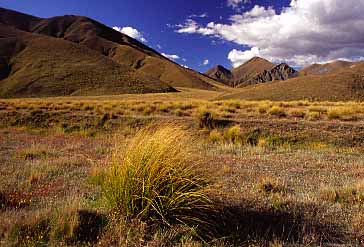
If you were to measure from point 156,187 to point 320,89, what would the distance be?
5690 cm

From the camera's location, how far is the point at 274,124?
16219 mm

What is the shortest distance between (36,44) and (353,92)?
9637 cm

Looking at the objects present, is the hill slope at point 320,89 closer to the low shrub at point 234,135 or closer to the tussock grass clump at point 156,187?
the low shrub at point 234,135

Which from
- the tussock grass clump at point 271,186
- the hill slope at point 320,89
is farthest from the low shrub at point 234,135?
the hill slope at point 320,89

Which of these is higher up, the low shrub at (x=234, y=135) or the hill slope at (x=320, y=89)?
the hill slope at (x=320, y=89)

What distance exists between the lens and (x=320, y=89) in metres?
57.0

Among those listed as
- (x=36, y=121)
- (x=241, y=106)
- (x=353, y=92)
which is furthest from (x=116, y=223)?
(x=353, y=92)

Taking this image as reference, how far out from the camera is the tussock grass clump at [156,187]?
15.6 ft

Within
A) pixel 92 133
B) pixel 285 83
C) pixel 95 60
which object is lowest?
pixel 92 133

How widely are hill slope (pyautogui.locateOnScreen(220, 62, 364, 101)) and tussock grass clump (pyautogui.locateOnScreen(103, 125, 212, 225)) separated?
5167 centimetres

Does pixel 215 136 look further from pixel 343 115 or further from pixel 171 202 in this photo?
pixel 171 202

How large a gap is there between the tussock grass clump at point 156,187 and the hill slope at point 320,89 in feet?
170

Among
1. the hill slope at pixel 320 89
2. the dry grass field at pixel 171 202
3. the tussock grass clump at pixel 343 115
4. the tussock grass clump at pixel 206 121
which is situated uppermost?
the hill slope at pixel 320 89

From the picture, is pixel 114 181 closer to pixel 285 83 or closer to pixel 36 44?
pixel 285 83
